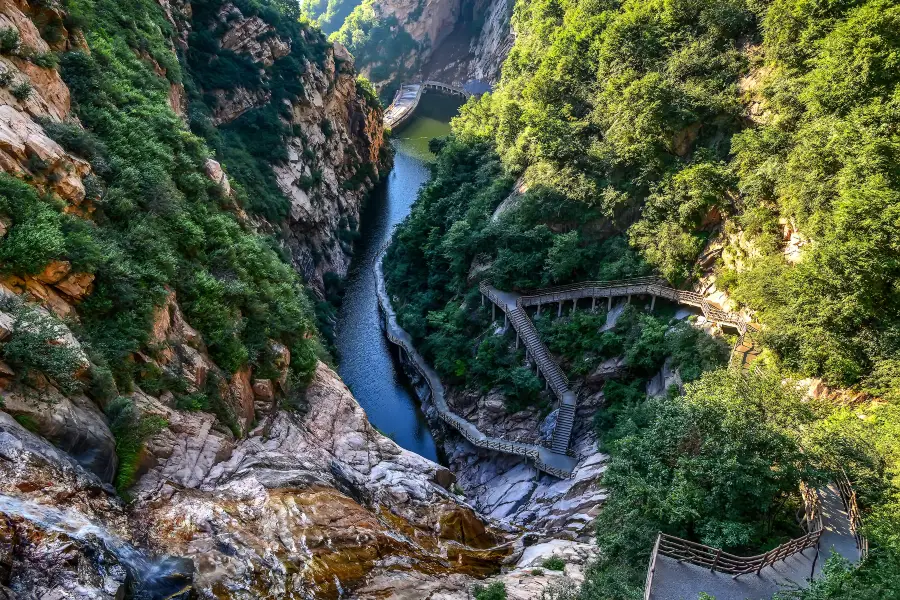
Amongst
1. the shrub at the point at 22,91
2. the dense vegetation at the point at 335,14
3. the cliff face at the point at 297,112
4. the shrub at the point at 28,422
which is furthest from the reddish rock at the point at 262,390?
the dense vegetation at the point at 335,14

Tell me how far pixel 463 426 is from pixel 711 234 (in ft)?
58.3

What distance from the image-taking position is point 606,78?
3662 cm

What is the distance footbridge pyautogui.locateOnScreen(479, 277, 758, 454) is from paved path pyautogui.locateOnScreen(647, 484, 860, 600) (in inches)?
449

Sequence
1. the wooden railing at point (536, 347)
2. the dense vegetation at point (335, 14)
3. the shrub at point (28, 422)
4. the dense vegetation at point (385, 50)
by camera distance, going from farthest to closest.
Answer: the dense vegetation at point (335, 14) < the dense vegetation at point (385, 50) < the wooden railing at point (536, 347) < the shrub at point (28, 422)

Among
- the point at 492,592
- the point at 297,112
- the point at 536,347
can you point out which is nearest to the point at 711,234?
the point at 536,347

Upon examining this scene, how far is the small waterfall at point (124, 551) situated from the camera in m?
9.69

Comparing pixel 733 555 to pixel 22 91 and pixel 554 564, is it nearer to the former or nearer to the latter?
pixel 554 564

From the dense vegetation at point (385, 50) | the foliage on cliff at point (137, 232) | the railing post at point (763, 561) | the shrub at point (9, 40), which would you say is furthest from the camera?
the dense vegetation at point (385, 50)

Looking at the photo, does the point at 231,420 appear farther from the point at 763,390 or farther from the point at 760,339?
the point at 760,339

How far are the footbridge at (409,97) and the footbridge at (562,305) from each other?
238ft

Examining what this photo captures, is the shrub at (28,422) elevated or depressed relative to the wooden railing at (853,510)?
depressed

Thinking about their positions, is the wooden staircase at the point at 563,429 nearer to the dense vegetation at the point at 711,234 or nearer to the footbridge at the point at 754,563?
the dense vegetation at the point at 711,234

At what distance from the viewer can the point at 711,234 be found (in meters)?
28.3

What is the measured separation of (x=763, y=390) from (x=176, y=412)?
18.0 metres
